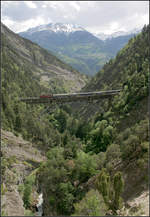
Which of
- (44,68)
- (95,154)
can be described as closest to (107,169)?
(95,154)

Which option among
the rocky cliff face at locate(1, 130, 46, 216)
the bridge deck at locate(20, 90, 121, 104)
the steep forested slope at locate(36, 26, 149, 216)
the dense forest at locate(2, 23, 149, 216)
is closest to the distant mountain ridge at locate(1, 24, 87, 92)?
the dense forest at locate(2, 23, 149, 216)

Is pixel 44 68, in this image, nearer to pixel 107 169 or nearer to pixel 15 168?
pixel 15 168

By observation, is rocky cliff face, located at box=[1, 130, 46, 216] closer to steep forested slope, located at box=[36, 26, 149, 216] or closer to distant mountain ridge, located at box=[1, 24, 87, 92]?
steep forested slope, located at box=[36, 26, 149, 216]

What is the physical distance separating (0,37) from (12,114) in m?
93.2

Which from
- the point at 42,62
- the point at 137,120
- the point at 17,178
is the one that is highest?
the point at 42,62

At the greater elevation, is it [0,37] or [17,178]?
[0,37]

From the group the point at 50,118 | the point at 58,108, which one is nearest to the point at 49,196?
the point at 50,118

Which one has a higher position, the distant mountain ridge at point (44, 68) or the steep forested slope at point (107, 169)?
the distant mountain ridge at point (44, 68)

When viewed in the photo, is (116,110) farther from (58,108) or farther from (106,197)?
(58,108)

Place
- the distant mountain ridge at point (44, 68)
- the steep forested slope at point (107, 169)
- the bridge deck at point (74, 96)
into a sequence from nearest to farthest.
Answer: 1. the steep forested slope at point (107, 169)
2. the bridge deck at point (74, 96)
3. the distant mountain ridge at point (44, 68)

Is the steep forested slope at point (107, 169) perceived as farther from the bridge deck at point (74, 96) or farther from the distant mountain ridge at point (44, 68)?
the distant mountain ridge at point (44, 68)

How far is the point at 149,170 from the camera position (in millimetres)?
23344

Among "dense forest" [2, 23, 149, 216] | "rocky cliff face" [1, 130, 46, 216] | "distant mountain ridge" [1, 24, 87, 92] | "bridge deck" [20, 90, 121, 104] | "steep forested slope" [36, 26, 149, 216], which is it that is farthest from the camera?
"distant mountain ridge" [1, 24, 87, 92]

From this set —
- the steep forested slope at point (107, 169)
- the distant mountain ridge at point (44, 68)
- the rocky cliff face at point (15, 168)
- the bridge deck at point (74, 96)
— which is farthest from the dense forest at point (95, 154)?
the distant mountain ridge at point (44, 68)
